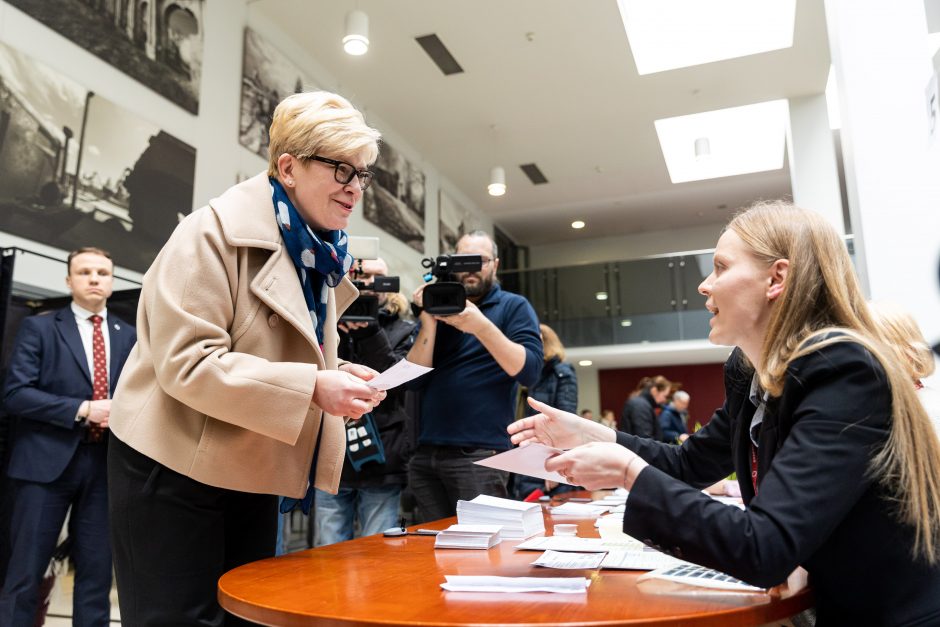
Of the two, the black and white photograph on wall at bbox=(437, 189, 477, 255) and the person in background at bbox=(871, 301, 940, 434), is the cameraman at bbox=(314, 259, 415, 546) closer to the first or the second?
the person in background at bbox=(871, 301, 940, 434)

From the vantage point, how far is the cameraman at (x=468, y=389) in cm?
256

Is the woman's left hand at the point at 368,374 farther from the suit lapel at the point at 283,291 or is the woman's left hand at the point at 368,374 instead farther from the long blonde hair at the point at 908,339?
the long blonde hair at the point at 908,339

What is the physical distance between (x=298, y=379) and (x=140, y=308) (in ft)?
1.23

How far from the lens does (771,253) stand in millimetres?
1342

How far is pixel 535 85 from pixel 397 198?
2328 mm

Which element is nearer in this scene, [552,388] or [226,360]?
[226,360]

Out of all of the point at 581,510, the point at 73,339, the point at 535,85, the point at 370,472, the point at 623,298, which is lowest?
the point at 581,510

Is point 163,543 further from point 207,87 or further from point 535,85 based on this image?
point 535,85

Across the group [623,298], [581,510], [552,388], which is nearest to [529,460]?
[581,510]

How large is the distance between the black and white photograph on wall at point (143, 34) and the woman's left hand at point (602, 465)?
5.03 m

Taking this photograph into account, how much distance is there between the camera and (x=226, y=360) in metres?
1.36

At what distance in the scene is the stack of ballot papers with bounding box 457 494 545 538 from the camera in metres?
1.72

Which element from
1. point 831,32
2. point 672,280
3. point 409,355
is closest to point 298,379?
point 409,355

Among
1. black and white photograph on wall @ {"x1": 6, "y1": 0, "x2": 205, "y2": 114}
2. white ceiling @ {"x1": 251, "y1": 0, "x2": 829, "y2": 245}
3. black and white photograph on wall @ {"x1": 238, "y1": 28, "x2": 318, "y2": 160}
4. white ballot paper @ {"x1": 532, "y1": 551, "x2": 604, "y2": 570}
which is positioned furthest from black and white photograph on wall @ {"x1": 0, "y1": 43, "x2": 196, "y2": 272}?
white ballot paper @ {"x1": 532, "y1": 551, "x2": 604, "y2": 570}
